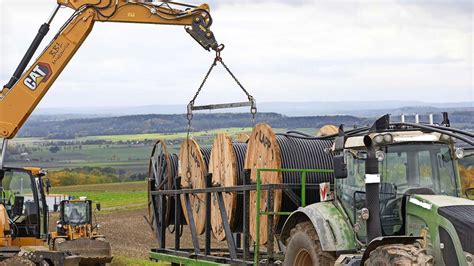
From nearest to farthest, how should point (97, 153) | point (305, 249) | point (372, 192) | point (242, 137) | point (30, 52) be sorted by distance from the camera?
point (372, 192) < point (305, 249) < point (30, 52) < point (242, 137) < point (97, 153)

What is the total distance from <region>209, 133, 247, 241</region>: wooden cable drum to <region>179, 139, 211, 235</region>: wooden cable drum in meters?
0.31

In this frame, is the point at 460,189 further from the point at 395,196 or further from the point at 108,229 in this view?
the point at 108,229

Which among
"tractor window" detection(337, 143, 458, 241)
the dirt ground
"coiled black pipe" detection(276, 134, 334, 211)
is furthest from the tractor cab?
the dirt ground

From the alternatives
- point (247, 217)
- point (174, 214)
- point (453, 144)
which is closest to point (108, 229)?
point (174, 214)

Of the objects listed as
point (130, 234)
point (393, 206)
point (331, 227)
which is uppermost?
point (393, 206)

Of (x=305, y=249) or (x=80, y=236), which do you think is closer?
(x=305, y=249)

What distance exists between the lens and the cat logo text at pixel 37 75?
18.1 meters

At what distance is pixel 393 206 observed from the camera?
11.0 metres

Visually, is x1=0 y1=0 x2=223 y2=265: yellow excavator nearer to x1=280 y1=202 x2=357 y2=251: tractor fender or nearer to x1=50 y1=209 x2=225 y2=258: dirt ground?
x1=280 y1=202 x2=357 y2=251: tractor fender

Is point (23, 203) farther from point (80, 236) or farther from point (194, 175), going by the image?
point (80, 236)

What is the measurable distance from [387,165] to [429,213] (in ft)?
2.94

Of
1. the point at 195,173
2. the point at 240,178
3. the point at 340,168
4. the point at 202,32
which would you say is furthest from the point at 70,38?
the point at 340,168

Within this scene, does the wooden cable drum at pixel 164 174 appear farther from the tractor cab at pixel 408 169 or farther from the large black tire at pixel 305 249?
the tractor cab at pixel 408 169

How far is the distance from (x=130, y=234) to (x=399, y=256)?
3070 centimetres
